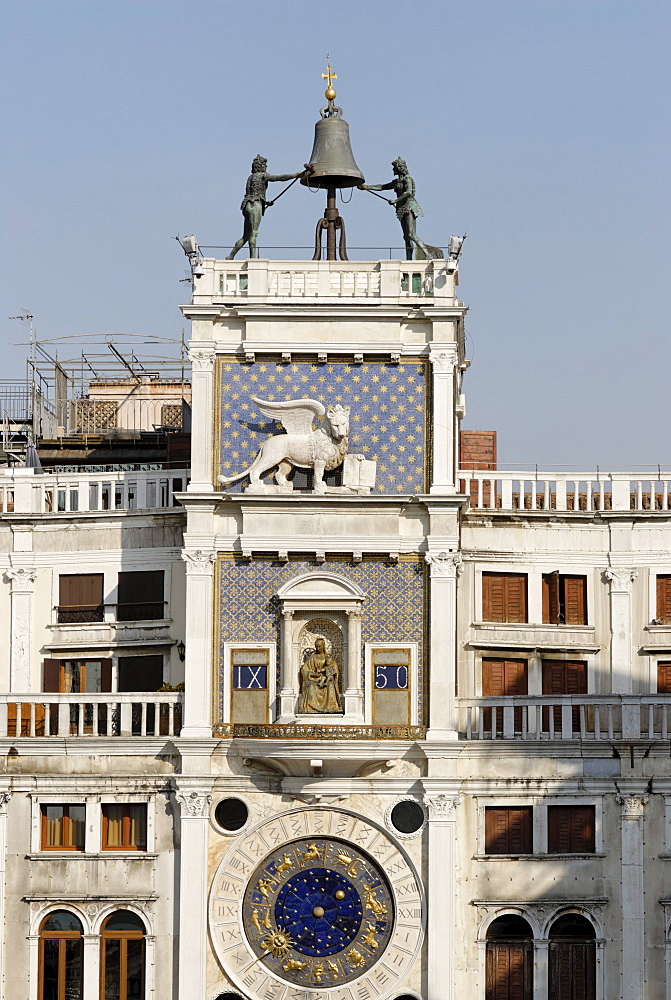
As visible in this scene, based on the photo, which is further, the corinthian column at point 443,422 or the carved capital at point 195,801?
the corinthian column at point 443,422

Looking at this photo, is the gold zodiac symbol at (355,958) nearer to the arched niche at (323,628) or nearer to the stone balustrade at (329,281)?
the arched niche at (323,628)

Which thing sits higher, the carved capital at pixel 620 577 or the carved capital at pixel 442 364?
the carved capital at pixel 442 364

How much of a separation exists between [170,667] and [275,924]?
7217 mm

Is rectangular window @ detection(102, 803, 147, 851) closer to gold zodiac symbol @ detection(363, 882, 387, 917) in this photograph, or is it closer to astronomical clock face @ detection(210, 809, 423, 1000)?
astronomical clock face @ detection(210, 809, 423, 1000)

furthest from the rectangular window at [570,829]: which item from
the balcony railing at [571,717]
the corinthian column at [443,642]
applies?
the corinthian column at [443,642]

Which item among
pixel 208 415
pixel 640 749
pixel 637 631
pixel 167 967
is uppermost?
pixel 208 415

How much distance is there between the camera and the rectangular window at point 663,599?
1967 inches

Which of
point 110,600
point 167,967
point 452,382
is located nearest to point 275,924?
point 167,967

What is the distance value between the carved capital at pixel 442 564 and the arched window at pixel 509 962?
8.18 m

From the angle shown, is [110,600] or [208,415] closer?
[208,415]

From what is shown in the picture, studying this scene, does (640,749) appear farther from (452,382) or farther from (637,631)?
(452,382)

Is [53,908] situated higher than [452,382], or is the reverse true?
[452,382]

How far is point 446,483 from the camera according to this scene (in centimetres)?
4659

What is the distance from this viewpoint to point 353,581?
46469 millimetres
